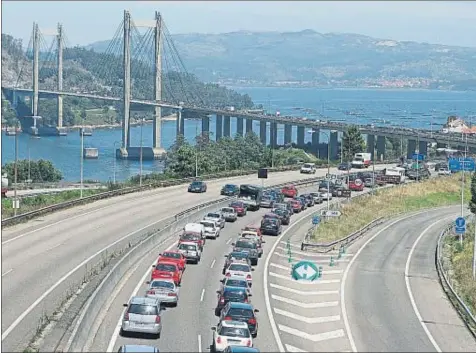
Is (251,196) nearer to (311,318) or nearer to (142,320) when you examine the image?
(311,318)

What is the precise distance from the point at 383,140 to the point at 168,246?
88.1 metres

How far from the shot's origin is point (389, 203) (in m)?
60.8

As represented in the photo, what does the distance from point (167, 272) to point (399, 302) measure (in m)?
7.25

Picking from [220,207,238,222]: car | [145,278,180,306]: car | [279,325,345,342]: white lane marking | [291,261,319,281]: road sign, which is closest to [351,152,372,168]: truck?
[220,207,238,222]: car

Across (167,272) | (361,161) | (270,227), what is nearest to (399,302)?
(167,272)

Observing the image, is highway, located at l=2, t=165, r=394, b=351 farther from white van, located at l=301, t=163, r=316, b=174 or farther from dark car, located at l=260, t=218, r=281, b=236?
white van, located at l=301, t=163, r=316, b=174

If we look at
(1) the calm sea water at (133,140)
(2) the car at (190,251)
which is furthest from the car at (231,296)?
(1) the calm sea water at (133,140)

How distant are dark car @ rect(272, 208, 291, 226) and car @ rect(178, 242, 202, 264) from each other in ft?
43.8

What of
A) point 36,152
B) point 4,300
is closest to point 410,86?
point 36,152

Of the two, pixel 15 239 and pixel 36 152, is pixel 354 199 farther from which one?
pixel 36 152

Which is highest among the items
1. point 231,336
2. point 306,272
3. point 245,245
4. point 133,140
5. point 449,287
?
point 306,272

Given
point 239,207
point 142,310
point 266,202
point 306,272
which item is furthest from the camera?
point 266,202

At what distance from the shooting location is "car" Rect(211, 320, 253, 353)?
66.1 ft

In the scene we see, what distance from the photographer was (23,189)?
Result: 7525cm
